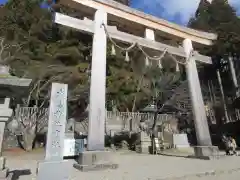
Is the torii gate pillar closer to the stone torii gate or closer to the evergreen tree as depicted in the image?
the stone torii gate

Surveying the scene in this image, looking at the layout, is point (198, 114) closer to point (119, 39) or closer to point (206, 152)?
point (206, 152)

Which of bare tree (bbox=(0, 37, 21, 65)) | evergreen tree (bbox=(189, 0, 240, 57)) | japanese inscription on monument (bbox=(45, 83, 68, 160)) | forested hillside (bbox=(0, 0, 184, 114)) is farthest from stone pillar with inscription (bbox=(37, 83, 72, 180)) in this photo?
evergreen tree (bbox=(189, 0, 240, 57))

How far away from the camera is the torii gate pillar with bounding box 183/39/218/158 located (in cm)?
820

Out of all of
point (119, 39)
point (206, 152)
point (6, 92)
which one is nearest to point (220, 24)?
point (119, 39)

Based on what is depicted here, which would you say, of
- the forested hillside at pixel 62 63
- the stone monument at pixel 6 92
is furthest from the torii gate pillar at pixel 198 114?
the stone monument at pixel 6 92

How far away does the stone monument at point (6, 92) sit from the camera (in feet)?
13.6

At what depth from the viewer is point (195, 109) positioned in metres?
8.91

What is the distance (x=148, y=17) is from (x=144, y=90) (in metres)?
10.4

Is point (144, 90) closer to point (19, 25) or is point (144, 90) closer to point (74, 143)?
point (74, 143)

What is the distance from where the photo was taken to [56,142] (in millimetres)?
4148

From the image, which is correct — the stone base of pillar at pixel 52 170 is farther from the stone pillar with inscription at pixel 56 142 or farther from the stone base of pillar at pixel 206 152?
the stone base of pillar at pixel 206 152

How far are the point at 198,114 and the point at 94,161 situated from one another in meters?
5.02

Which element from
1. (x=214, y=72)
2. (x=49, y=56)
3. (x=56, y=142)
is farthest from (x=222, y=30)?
(x=56, y=142)

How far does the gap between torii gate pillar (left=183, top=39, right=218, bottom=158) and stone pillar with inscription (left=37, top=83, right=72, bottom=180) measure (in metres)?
5.94
